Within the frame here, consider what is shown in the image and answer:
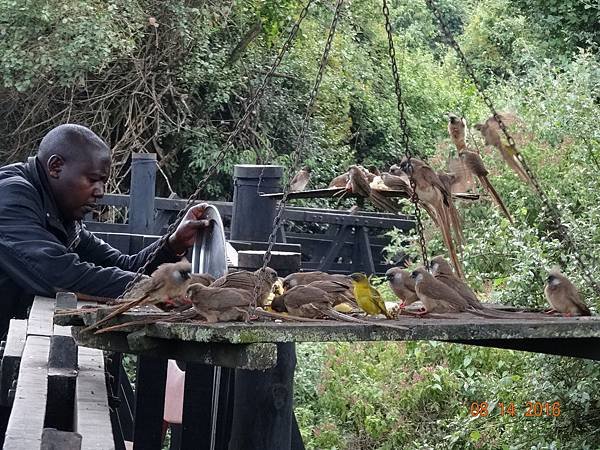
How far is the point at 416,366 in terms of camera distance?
864 cm

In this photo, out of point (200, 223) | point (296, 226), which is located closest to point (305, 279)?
point (200, 223)

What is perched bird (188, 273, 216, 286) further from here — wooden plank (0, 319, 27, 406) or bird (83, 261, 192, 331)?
wooden plank (0, 319, 27, 406)

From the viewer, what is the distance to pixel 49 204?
547 cm

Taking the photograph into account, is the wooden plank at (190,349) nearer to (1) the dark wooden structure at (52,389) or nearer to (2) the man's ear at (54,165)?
(1) the dark wooden structure at (52,389)

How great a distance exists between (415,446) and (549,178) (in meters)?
2.85

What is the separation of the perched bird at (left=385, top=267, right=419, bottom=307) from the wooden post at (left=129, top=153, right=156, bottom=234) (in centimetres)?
415

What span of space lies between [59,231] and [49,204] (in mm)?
137

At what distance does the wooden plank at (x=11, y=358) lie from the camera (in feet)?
12.9

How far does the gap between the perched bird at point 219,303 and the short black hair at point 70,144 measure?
82.4 inches

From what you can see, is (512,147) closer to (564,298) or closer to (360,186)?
(360,186)

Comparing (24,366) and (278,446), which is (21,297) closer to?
(278,446)

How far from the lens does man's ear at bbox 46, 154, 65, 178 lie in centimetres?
551

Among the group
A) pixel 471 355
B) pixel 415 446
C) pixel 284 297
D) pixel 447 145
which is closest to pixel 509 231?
pixel 471 355

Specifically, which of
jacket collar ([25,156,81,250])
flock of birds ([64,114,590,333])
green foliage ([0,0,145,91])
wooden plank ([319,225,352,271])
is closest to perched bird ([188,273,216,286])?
flock of birds ([64,114,590,333])
